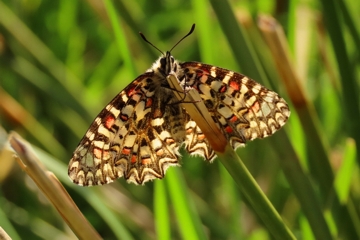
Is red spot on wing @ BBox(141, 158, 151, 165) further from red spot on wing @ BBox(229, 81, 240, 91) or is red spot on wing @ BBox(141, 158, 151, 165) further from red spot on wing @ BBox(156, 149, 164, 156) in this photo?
red spot on wing @ BBox(229, 81, 240, 91)

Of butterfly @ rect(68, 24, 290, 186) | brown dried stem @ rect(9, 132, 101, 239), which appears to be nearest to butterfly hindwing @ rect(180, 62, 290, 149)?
butterfly @ rect(68, 24, 290, 186)

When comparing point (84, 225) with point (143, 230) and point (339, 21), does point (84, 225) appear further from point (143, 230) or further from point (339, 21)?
point (143, 230)

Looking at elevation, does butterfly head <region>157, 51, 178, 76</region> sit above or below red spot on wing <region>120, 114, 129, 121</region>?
above

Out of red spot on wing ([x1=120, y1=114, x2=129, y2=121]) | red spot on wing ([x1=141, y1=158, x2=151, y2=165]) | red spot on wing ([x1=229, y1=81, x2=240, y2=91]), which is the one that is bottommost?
red spot on wing ([x1=141, y1=158, x2=151, y2=165])

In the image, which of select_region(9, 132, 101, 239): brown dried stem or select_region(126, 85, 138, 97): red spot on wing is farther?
select_region(126, 85, 138, 97): red spot on wing

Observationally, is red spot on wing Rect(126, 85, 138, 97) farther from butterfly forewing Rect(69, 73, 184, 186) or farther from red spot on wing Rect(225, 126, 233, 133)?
red spot on wing Rect(225, 126, 233, 133)

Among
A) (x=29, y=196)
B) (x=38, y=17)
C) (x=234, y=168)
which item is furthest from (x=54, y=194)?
(x=38, y=17)
